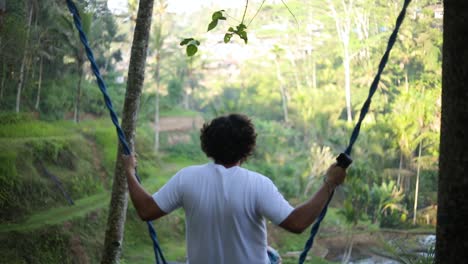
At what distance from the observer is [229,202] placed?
1330mm

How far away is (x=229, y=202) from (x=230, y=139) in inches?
6.6

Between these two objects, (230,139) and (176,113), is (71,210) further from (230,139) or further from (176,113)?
(176,113)

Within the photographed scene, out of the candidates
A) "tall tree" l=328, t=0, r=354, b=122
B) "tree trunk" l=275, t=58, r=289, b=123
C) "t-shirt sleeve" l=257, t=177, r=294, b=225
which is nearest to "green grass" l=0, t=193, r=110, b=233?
"t-shirt sleeve" l=257, t=177, r=294, b=225

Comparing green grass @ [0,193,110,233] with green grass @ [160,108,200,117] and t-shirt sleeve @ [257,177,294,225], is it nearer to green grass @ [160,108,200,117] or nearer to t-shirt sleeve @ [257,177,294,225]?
t-shirt sleeve @ [257,177,294,225]

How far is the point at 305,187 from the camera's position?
16.3 metres

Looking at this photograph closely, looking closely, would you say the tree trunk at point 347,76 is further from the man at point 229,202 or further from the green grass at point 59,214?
the man at point 229,202

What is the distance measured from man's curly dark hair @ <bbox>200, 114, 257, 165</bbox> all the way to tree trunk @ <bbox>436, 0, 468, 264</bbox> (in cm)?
46

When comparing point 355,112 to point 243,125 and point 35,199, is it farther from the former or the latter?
point 243,125

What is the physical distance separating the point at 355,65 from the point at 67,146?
14308 mm

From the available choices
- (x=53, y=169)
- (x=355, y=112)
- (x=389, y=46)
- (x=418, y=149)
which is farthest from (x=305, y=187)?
(x=389, y=46)

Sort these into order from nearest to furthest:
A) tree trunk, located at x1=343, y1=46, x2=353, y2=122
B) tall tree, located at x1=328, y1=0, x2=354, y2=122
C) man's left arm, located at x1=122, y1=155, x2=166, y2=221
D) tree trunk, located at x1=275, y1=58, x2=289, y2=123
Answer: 1. man's left arm, located at x1=122, y1=155, x2=166, y2=221
2. tree trunk, located at x1=343, y1=46, x2=353, y2=122
3. tall tree, located at x1=328, y1=0, x2=354, y2=122
4. tree trunk, located at x1=275, y1=58, x2=289, y2=123

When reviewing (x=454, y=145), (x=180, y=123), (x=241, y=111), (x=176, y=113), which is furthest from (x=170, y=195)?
(x=176, y=113)

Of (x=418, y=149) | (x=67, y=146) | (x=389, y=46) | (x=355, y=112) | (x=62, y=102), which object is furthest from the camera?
(x=355, y=112)

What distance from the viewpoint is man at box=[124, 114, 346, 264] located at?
4.32 feet
